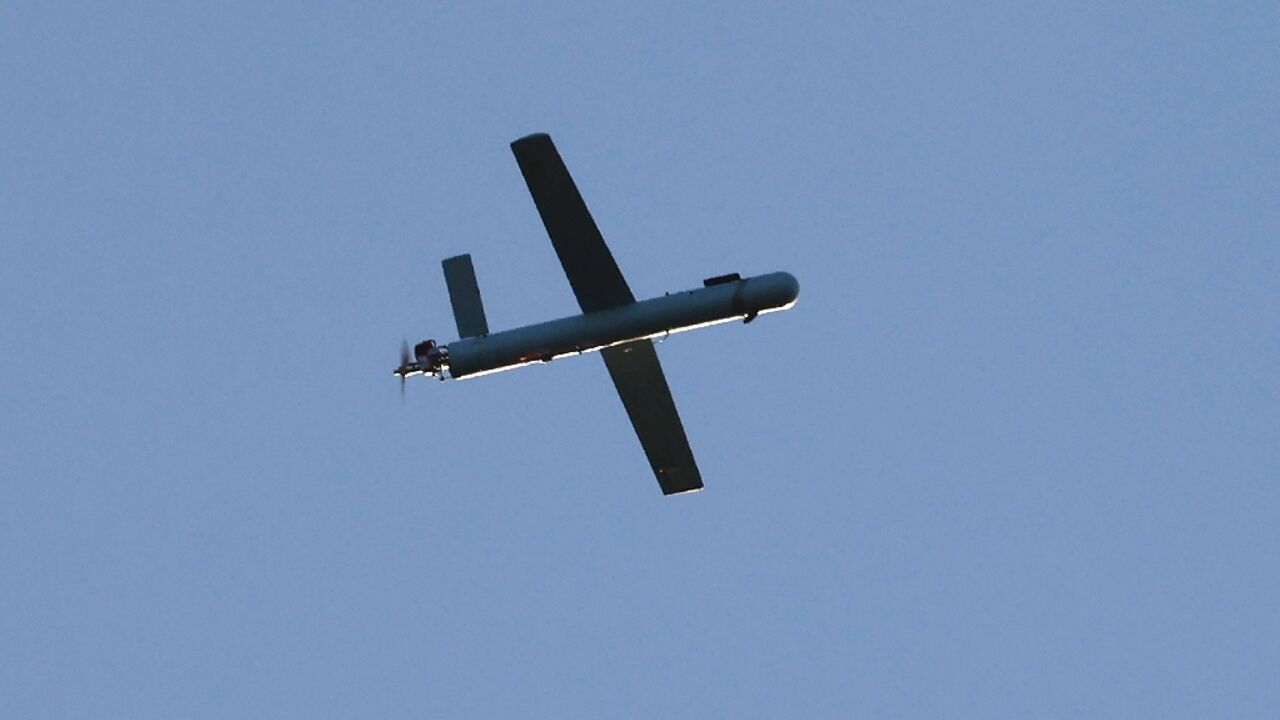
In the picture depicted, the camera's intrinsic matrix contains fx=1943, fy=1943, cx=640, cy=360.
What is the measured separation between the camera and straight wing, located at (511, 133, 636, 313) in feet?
141

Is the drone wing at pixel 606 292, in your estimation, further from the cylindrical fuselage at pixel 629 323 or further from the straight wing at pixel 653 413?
the cylindrical fuselage at pixel 629 323

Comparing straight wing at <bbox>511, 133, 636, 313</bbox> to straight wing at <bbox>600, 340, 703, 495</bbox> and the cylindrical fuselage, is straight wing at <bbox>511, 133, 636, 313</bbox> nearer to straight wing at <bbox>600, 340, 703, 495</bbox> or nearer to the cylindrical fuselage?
the cylindrical fuselage

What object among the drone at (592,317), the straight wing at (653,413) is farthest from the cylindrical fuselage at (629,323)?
the straight wing at (653,413)

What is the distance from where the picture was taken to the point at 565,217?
4312 centimetres

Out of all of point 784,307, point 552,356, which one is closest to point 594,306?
point 552,356

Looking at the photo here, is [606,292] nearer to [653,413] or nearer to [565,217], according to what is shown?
[565,217]

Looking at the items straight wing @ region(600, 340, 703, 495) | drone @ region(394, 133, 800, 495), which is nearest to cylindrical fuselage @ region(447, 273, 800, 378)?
drone @ region(394, 133, 800, 495)

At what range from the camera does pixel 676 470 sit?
153ft

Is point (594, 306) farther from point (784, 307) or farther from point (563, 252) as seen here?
point (784, 307)

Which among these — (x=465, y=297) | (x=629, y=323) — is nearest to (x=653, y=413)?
(x=629, y=323)

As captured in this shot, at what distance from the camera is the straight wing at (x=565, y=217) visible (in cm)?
4284

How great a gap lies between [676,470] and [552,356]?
182 inches

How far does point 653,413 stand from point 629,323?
3.01 meters

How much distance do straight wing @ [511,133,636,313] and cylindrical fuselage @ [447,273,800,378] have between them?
89cm
